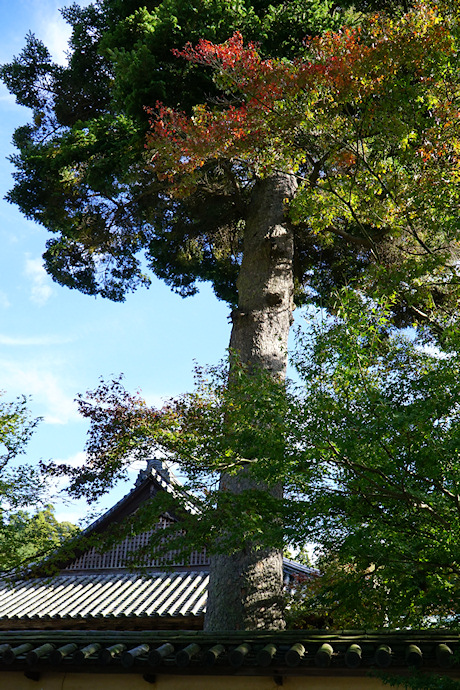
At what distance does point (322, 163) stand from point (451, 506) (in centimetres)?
779

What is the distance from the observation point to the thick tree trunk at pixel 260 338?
8523mm

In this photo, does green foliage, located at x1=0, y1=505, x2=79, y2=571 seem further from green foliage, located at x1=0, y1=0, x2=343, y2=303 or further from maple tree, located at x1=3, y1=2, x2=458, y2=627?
green foliage, located at x1=0, y1=0, x2=343, y2=303

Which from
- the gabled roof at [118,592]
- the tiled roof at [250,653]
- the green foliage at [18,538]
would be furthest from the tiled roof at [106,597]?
the tiled roof at [250,653]

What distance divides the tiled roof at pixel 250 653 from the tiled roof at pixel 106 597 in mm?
5391

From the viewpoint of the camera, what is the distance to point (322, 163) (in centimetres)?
1189

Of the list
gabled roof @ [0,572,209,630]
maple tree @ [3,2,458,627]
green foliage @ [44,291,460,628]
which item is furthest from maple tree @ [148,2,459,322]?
gabled roof @ [0,572,209,630]

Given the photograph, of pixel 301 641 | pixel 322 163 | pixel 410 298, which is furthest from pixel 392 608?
pixel 322 163

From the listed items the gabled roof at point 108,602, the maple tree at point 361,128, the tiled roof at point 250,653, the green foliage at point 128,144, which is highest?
the green foliage at point 128,144

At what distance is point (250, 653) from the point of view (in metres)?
5.87

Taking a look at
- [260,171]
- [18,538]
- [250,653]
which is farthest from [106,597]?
[260,171]

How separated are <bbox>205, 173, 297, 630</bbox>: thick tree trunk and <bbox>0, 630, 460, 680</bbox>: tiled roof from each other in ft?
6.01

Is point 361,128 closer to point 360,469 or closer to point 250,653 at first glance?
point 360,469

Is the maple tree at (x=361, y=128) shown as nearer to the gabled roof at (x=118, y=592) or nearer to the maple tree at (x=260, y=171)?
the maple tree at (x=260, y=171)

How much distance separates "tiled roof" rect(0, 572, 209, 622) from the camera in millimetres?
12609
